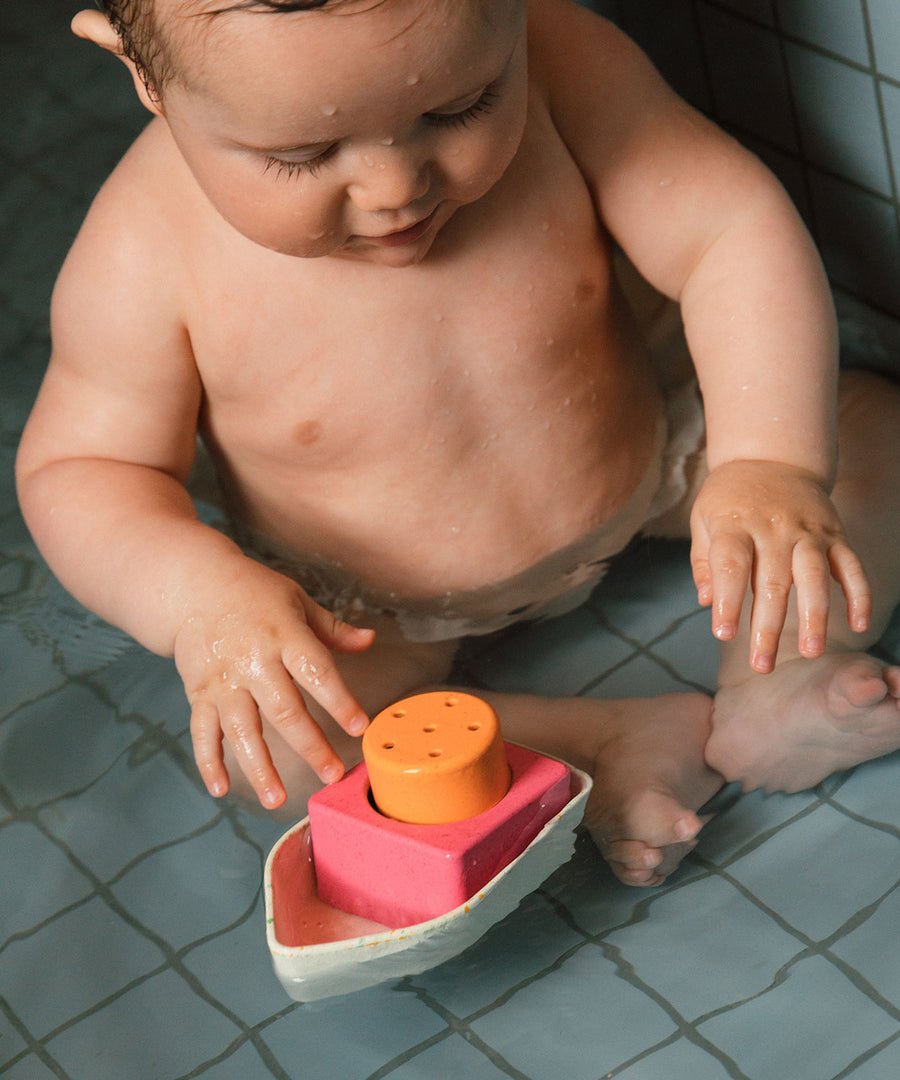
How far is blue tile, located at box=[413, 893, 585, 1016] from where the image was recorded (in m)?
0.72

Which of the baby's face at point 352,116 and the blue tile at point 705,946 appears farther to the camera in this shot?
the blue tile at point 705,946

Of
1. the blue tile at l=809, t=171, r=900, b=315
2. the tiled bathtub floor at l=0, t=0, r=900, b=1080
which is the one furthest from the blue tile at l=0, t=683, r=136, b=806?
the blue tile at l=809, t=171, r=900, b=315

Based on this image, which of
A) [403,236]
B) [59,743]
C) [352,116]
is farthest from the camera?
[59,743]

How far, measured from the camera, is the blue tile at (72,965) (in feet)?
2.48

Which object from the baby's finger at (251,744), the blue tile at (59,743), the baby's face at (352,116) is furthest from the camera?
the blue tile at (59,743)

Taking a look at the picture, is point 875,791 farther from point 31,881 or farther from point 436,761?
point 31,881

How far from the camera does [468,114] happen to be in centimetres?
67

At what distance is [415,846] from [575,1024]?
0.14m

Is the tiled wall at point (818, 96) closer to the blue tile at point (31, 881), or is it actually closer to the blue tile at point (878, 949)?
the blue tile at point (878, 949)

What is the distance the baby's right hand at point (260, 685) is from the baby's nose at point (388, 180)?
0.22 meters

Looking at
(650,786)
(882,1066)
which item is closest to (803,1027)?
(882,1066)

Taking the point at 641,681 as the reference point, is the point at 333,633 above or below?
above

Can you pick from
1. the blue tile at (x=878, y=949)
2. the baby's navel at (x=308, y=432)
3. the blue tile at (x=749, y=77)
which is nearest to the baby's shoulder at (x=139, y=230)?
the baby's navel at (x=308, y=432)

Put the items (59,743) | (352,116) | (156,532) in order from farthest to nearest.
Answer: (59,743), (156,532), (352,116)
